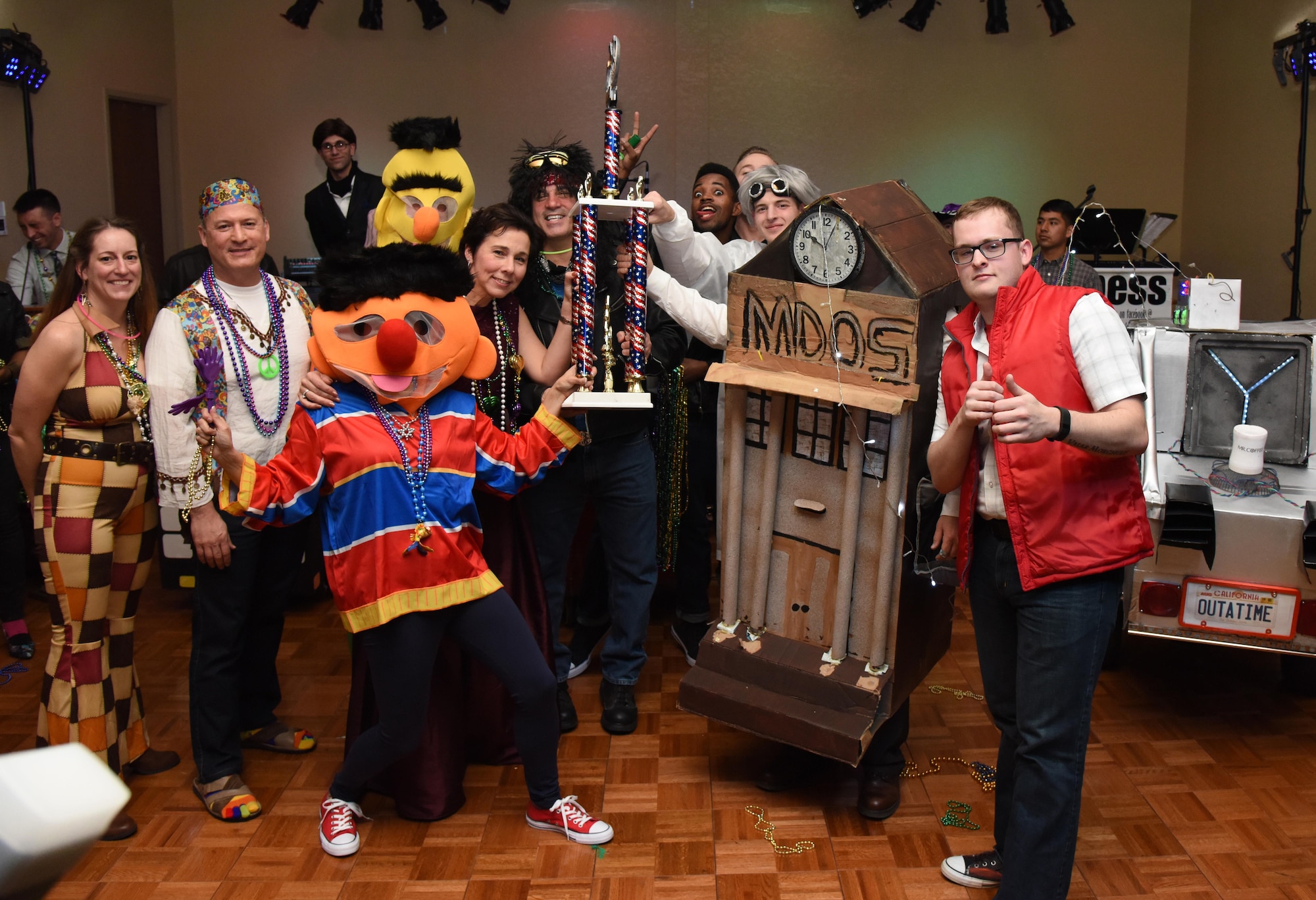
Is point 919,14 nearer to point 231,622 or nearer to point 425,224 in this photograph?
point 425,224

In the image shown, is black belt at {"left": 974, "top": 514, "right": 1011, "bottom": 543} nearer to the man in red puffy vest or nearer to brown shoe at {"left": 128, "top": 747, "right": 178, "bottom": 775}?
the man in red puffy vest

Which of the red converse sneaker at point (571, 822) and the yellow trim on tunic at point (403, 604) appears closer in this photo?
the yellow trim on tunic at point (403, 604)

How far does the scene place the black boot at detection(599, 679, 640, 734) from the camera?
3182 mm

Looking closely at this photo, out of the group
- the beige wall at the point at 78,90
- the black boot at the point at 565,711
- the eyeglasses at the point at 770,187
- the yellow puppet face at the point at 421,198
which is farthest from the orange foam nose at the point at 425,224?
the beige wall at the point at 78,90

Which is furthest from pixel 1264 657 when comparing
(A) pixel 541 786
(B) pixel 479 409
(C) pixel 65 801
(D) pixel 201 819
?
(C) pixel 65 801

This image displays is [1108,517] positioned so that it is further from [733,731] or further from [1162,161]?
[1162,161]

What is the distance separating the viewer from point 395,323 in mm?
2271

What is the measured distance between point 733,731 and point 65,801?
104 inches

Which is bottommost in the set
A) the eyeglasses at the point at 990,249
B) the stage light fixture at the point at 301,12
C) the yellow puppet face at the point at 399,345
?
the yellow puppet face at the point at 399,345

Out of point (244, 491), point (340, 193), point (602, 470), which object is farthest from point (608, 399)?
point (340, 193)

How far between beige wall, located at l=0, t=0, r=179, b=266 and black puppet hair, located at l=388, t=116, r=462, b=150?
4.13m

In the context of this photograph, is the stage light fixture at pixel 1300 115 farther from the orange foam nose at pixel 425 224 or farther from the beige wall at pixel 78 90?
the beige wall at pixel 78 90

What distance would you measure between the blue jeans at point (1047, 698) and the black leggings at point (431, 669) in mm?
1064

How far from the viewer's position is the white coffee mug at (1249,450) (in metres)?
2.90
